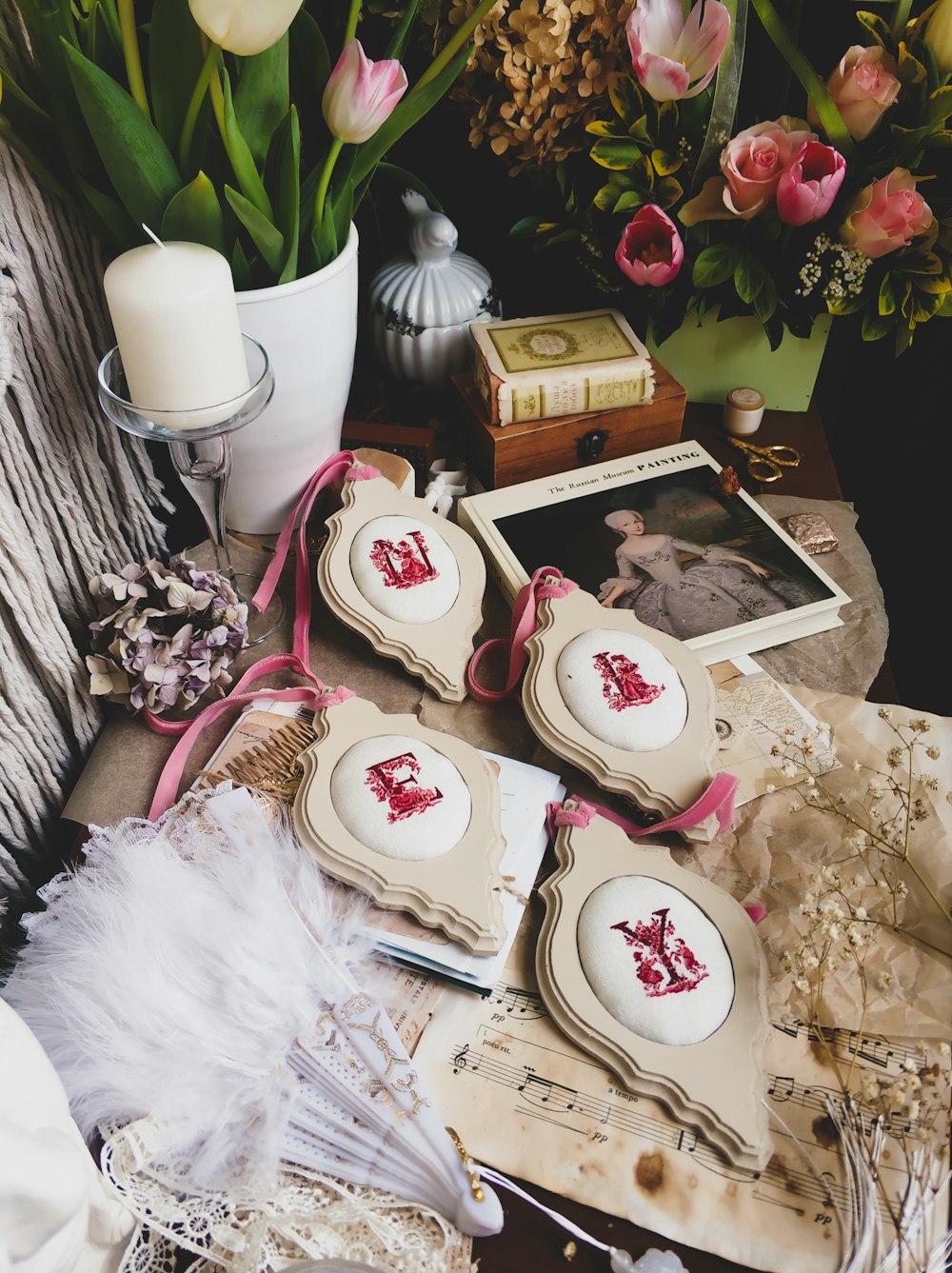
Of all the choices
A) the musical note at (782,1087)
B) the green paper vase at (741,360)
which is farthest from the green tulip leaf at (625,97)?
the musical note at (782,1087)

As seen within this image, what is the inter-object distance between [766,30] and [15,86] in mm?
706

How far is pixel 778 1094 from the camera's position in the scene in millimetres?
666

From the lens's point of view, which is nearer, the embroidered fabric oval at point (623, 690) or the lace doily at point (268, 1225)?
the lace doily at point (268, 1225)

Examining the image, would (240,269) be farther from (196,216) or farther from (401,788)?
(401,788)

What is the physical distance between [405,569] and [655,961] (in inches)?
16.6

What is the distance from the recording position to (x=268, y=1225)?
60cm

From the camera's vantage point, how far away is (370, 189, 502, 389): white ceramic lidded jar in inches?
43.6

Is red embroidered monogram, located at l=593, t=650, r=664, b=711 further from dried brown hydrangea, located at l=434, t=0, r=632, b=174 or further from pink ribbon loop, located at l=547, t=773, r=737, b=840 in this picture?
dried brown hydrangea, located at l=434, t=0, r=632, b=174

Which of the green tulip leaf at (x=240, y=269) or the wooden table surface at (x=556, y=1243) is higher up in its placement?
the green tulip leaf at (x=240, y=269)

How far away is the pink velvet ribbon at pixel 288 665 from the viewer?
0.84 m

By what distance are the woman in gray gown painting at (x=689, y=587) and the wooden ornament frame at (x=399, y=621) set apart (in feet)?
0.46

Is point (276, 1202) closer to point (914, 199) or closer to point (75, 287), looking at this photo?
point (75, 287)

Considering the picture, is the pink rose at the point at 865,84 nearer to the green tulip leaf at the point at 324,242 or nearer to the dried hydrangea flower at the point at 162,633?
the green tulip leaf at the point at 324,242

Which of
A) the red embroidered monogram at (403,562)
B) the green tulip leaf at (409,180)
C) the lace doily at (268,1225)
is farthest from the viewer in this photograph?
the green tulip leaf at (409,180)
